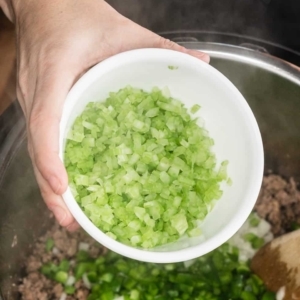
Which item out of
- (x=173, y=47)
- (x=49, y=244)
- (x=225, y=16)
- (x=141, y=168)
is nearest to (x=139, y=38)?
(x=173, y=47)

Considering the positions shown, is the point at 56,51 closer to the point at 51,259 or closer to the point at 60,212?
the point at 60,212

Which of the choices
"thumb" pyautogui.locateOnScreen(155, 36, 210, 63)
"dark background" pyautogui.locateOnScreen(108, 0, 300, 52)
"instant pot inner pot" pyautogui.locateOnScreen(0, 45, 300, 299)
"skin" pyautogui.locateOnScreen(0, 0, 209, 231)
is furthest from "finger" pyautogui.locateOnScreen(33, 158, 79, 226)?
"dark background" pyautogui.locateOnScreen(108, 0, 300, 52)

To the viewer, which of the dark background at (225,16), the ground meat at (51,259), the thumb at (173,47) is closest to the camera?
the thumb at (173,47)

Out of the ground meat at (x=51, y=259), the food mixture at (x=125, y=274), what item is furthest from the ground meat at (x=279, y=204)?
the ground meat at (x=51, y=259)

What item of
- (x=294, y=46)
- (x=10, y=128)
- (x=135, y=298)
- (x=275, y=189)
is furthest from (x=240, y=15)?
(x=135, y=298)

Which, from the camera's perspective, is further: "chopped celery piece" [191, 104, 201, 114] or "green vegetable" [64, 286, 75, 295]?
"green vegetable" [64, 286, 75, 295]

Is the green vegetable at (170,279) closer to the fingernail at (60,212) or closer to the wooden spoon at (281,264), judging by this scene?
the wooden spoon at (281,264)

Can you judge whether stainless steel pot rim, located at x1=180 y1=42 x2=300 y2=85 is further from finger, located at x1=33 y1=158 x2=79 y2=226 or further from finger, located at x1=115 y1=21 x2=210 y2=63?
finger, located at x1=33 y1=158 x2=79 y2=226
